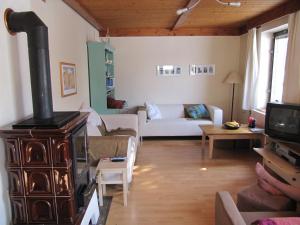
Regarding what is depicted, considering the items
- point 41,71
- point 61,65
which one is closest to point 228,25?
point 61,65

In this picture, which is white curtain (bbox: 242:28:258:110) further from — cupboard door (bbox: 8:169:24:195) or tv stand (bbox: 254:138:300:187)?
cupboard door (bbox: 8:169:24:195)

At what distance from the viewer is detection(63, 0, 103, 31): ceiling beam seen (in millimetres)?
3164

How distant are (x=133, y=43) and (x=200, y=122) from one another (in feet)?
7.42

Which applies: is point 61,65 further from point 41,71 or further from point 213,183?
point 213,183

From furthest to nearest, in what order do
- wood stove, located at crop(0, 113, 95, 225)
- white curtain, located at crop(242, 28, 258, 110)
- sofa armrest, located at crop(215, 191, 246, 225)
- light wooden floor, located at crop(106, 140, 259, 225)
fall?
white curtain, located at crop(242, 28, 258, 110) → light wooden floor, located at crop(106, 140, 259, 225) → wood stove, located at crop(0, 113, 95, 225) → sofa armrest, located at crop(215, 191, 246, 225)

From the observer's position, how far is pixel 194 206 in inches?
105

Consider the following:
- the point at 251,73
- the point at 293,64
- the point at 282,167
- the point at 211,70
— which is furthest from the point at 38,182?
the point at 211,70

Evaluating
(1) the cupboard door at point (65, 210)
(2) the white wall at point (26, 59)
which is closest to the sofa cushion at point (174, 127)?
(2) the white wall at point (26, 59)

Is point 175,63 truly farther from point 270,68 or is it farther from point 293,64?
point 293,64

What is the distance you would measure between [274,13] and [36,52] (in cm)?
379

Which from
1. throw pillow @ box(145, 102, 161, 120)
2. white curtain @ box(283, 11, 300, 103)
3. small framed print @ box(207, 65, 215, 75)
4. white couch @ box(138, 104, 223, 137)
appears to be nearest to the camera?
white curtain @ box(283, 11, 300, 103)

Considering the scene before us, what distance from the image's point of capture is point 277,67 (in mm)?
4477

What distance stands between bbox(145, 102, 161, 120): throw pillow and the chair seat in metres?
3.12

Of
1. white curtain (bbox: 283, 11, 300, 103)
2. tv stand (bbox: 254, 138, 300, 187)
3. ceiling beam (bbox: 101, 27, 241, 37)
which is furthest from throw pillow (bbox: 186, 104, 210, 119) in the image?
tv stand (bbox: 254, 138, 300, 187)
